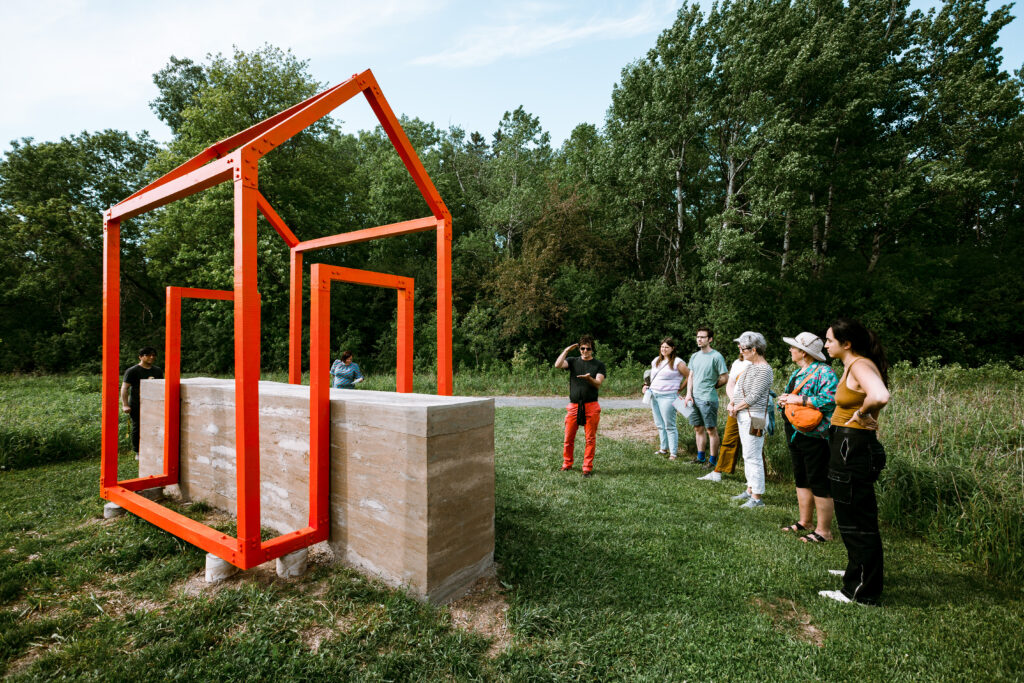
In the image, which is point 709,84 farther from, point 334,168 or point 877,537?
point 877,537

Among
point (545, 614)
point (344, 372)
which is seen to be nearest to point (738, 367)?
point (545, 614)

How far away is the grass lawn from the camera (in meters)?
2.43

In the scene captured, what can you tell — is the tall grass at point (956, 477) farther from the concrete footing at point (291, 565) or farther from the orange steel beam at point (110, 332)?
the orange steel beam at point (110, 332)

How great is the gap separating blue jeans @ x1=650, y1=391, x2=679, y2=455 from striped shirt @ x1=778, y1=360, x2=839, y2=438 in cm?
287

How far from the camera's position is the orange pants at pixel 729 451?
6.07 meters

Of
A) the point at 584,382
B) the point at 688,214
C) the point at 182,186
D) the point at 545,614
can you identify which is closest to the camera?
the point at 545,614

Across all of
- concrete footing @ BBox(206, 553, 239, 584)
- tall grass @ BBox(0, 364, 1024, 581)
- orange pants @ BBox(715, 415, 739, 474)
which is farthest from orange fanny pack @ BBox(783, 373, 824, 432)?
concrete footing @ BBox(206, 553, 239, 584)

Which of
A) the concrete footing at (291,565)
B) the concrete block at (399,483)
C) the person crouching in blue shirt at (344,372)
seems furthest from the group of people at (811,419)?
the person crouching in blue shirt at (344,372)

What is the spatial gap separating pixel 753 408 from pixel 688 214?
67.9 ft

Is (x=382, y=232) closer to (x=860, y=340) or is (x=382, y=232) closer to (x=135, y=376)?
(x=860, y=340)

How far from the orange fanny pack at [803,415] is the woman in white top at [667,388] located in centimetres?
271

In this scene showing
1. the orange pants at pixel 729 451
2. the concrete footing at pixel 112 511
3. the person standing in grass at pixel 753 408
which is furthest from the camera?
the orange pants at pixel 729 451

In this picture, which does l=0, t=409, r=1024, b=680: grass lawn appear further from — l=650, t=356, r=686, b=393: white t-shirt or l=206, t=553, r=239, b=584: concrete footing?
l=650, t=356, r=686, b=393: white t-shirt

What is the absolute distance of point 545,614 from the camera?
2842 mm
